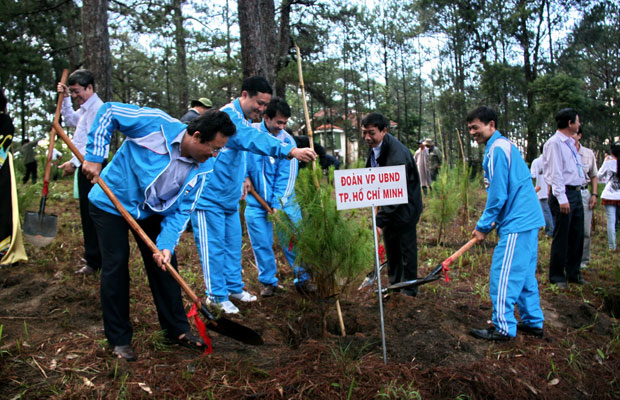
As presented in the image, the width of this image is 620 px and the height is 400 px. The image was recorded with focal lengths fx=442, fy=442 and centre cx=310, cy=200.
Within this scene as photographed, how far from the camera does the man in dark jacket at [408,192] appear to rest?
13.9ft

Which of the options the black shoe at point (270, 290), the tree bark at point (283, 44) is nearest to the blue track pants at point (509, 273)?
the black shoe at point (270, 290)

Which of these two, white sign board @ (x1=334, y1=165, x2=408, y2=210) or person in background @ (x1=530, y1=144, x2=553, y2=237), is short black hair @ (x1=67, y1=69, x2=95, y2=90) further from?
person in background @ (x1=530, y1=144, x2=553, y2=237)

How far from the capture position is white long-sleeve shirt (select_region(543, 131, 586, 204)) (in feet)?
15.5

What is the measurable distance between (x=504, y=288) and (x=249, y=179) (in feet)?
8.41

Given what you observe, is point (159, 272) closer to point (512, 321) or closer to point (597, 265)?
point (512, 321)

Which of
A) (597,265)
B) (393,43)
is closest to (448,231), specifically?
(597,265)

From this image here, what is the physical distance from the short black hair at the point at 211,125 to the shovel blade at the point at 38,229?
295 cm

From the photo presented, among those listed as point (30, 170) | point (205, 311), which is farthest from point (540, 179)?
point (30, 170)

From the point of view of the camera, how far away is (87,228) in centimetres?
453

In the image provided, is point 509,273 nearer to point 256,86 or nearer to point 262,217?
point 262,217

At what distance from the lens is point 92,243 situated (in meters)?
4.57

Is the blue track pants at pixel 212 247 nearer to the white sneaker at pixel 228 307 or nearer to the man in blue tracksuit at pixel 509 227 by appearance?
the white sneaker at pixel 228 307

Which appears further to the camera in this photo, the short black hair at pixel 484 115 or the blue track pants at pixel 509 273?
the short black hair at pixel 484 115

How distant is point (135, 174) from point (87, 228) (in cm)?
206
